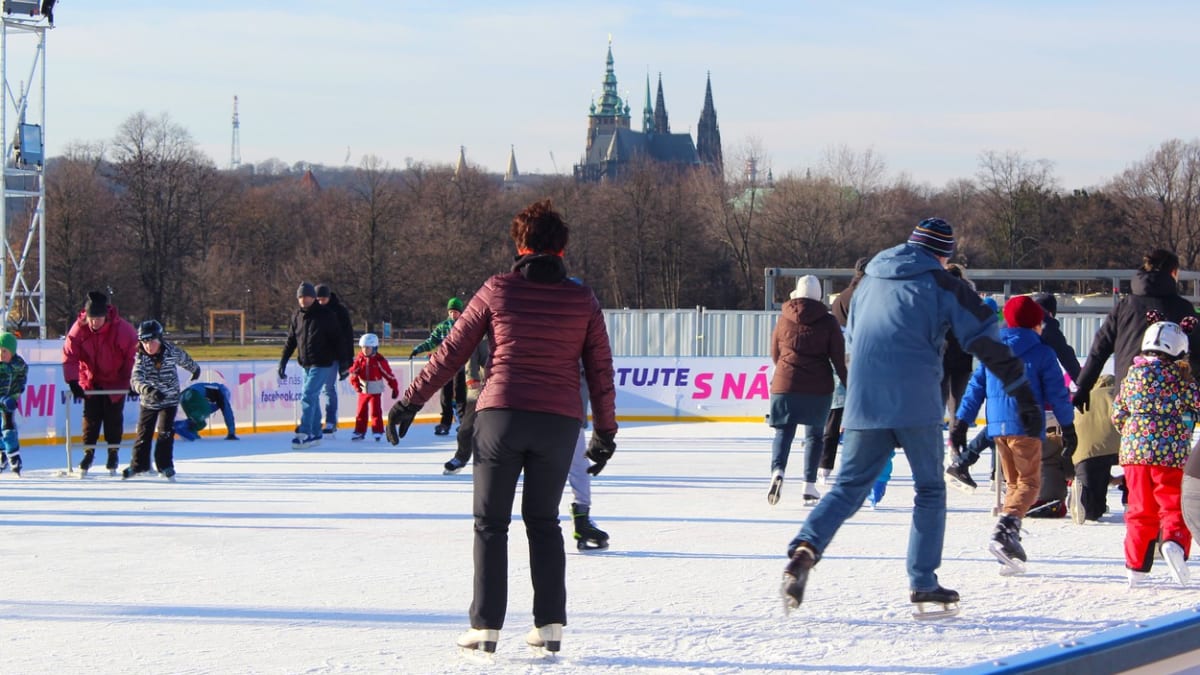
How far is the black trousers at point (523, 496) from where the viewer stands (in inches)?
188

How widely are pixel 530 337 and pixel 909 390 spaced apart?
1554 millimetres

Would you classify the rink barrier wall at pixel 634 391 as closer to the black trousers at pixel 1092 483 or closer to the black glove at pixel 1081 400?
the black trousers at pixel 1092 483

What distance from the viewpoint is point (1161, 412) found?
20.4 ft

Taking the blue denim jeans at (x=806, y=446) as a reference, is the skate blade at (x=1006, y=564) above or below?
below

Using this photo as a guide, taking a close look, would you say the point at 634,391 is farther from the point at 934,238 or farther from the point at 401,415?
the point at 401,415

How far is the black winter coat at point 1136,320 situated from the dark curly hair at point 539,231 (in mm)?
3542

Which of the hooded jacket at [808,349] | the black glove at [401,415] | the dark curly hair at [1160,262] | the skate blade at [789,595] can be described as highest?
the dark curly hair at [1160,262]

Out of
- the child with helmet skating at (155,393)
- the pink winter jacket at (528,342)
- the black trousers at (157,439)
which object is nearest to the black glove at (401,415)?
the pink winter jacket at (528,342)

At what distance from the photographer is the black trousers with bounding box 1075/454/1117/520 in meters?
8.57

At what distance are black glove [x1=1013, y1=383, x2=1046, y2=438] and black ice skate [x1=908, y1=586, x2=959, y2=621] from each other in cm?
72

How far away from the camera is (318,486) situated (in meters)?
11.0

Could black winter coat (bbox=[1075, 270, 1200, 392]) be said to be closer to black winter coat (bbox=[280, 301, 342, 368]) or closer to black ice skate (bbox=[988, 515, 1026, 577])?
black ice skate (bbox=[988, 515, 1026, 577])

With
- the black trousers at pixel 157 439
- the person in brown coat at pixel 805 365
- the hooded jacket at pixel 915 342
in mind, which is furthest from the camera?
the black trousers at pixel 157 439

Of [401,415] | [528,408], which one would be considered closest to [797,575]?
[528,408]
